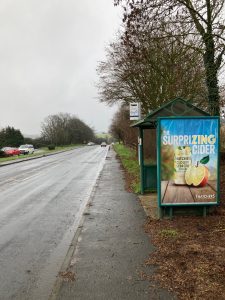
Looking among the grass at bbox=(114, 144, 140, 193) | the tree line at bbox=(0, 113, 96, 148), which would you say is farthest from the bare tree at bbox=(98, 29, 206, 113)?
the tree line at bbox=(0, 113, 96, 148)

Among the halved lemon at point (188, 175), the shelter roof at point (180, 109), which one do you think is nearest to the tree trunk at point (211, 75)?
the shelter roof at point (180, 109)

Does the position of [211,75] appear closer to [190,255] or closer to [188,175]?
[188,175]

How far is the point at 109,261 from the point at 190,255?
123 cm

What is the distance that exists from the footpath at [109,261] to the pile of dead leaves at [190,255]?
0.19 meters

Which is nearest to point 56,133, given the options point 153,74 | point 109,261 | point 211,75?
point 153,74

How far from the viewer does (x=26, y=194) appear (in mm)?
14500

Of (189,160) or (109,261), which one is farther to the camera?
(189,160)

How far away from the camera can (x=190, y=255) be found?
5.98 meters

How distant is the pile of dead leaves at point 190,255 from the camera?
477 cm

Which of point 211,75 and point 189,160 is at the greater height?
point 211,75

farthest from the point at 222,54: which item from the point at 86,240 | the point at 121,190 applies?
the point at 86,240

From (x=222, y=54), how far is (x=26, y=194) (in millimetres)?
8677

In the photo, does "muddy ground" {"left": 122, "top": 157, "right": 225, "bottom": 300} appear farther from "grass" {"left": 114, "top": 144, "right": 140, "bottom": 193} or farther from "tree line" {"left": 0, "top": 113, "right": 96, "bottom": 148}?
"tree line" {"left": 0, "top": 113, "right": 96, "bottom": 148}

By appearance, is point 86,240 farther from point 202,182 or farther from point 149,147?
point 149,147
